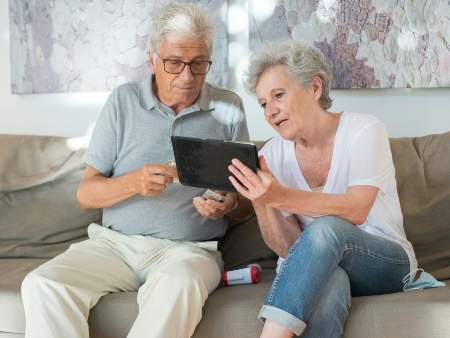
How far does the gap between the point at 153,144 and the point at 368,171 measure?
64 centimetres

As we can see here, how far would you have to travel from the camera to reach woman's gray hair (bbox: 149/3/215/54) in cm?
197

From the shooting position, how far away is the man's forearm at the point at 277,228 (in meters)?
1.83

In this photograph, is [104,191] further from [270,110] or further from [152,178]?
[270,110]

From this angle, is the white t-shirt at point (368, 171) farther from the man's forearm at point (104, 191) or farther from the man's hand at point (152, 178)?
the man's forearm at point (104, 191)

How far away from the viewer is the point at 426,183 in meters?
2.14

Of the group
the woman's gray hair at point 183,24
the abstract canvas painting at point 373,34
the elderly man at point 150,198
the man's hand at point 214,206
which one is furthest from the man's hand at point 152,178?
the abstract canvas painting at point 373,34

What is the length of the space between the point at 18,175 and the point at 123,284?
0.73 meters

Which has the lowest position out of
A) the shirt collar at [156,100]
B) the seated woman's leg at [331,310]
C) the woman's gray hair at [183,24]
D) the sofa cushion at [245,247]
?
the sofa cushion at [245,247]

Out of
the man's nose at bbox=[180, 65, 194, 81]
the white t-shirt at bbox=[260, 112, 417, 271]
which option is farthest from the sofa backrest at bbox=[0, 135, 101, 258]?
the white t-shirt at bbox=[260, 112, 417, 271]

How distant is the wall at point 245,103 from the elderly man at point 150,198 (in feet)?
1.75

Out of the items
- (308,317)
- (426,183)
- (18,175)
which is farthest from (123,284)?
(426,183)

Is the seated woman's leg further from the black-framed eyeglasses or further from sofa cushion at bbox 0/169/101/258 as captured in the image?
sofa cushion at bbox 0/169/101/258

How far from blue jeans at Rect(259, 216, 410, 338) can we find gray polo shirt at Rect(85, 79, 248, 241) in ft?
1.57

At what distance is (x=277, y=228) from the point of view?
1.84m
